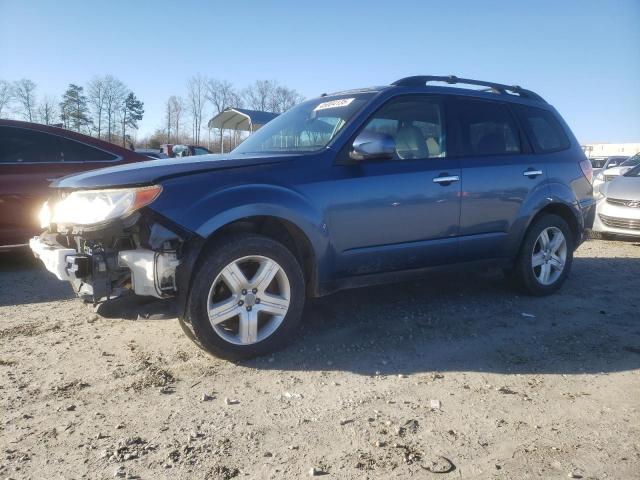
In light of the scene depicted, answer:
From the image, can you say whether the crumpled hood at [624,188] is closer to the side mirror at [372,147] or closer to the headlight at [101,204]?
the side mirror at [372,147]

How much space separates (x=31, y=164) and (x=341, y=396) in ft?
15.4

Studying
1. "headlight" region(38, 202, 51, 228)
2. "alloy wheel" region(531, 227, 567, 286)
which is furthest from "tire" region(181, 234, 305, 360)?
"alloy wheel" region(531, 227, 567, 286)

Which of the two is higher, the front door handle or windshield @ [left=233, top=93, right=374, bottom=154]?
windshield @ [left=233, top=93, right=374, bottom=154]

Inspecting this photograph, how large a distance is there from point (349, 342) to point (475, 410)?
1.12m

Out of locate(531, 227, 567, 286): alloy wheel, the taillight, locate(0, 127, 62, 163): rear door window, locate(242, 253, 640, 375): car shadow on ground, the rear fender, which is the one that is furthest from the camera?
locate(0, 127, 62, 163): rear door window

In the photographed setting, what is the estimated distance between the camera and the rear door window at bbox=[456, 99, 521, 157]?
4.36 metres

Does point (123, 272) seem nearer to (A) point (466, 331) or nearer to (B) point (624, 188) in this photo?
(A) point (466, 331)

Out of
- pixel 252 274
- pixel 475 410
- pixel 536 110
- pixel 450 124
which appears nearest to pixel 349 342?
pixel 252 274

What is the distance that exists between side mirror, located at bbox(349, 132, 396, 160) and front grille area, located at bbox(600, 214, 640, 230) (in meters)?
6.14

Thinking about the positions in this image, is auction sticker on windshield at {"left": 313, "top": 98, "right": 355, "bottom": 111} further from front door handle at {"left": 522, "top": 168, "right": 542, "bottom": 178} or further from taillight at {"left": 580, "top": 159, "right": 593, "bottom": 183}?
taillight at {"left": 580, "top": 159, "right": 593, "bottom": 183}

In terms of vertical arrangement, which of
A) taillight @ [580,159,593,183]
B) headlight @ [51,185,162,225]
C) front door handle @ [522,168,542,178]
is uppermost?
taillight @ [580,159,593,183]

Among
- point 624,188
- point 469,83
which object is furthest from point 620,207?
point 469,83

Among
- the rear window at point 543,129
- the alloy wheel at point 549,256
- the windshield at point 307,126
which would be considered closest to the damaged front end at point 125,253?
the windshield at point 307,126

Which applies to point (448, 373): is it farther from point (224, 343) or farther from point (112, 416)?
point (112, 416)
